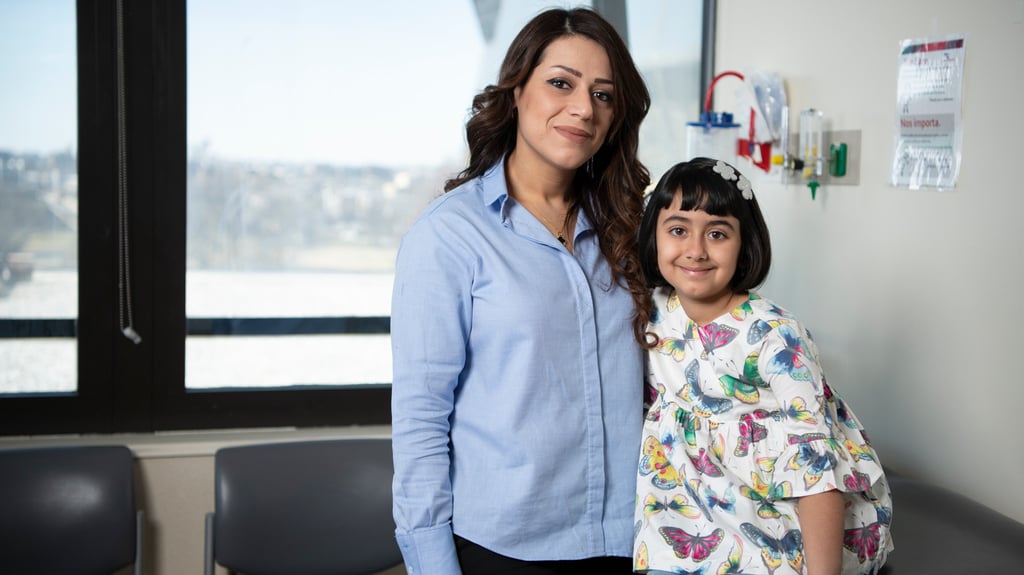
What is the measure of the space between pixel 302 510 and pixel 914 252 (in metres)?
1.61

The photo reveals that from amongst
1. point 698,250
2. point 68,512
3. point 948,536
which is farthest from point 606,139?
point 68,512

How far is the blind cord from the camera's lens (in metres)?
2.38

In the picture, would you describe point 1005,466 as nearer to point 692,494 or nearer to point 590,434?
point 692,494

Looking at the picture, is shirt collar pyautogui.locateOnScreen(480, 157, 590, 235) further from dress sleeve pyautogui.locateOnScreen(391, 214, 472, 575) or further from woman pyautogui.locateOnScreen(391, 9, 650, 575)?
dress sleeve pyautogui.locateOnScreen(391, 214, 472, 575)

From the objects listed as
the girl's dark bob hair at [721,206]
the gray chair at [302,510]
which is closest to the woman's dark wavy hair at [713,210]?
the girl's dark bob hair at [721,206]

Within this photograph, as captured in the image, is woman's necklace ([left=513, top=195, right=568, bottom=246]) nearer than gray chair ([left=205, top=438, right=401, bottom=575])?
Yes

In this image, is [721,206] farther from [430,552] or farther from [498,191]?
[430,552]

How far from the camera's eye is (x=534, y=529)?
1415mm

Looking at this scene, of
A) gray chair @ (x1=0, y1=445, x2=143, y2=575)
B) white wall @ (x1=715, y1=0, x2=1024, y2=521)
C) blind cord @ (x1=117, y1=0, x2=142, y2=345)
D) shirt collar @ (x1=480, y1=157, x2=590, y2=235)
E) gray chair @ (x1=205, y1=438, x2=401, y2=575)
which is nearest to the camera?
shirt collar @ (x1=480, y1=157, x2=590, y2=235)

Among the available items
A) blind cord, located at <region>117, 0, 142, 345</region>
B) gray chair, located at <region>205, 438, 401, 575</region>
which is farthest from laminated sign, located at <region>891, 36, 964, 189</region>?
blind cord, located at <region>117, 0, 142, 345</region>

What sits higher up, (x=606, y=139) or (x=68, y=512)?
(x=606, y=139)

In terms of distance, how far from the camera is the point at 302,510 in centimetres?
229

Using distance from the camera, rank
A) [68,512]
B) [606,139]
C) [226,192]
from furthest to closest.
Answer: [226,192], [68,512], [606,139]

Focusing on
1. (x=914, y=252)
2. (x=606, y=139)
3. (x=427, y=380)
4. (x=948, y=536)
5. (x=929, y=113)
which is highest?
(x=929, y=113)
